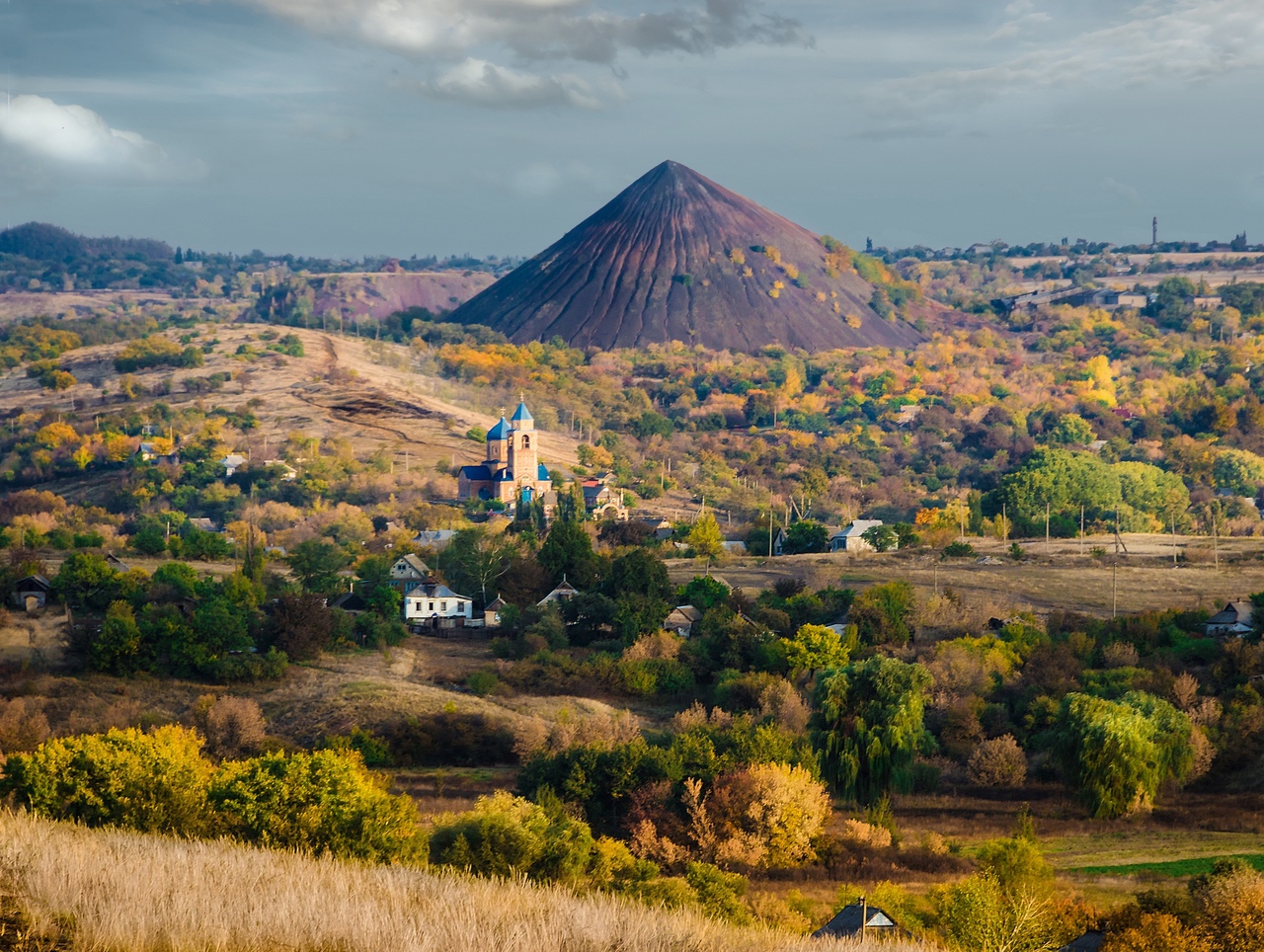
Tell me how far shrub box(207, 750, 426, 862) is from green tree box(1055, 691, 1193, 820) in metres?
15.9

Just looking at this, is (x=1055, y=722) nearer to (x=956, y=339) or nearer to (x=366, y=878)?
(x=366, y=878)

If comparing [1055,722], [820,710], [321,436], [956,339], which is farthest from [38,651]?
[956,339]

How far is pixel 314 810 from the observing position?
23953 mm

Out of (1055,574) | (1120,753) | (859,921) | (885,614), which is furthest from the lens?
(1055,574)

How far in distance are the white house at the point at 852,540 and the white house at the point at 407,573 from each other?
19.4 metres

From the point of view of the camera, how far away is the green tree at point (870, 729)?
35.3 m

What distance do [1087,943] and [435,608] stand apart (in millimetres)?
35995

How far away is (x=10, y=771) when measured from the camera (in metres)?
25.8

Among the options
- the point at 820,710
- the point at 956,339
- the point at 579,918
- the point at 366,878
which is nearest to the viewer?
the point at 579,918

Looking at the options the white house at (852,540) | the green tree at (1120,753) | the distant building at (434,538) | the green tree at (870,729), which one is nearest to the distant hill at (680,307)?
the distant building at (434,538)

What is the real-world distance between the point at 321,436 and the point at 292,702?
193 feet

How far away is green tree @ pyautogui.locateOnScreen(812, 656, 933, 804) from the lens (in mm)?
35312

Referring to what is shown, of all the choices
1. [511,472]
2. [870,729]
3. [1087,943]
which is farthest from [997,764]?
[511,472]

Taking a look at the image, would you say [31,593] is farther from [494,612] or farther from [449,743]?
[449,743]
